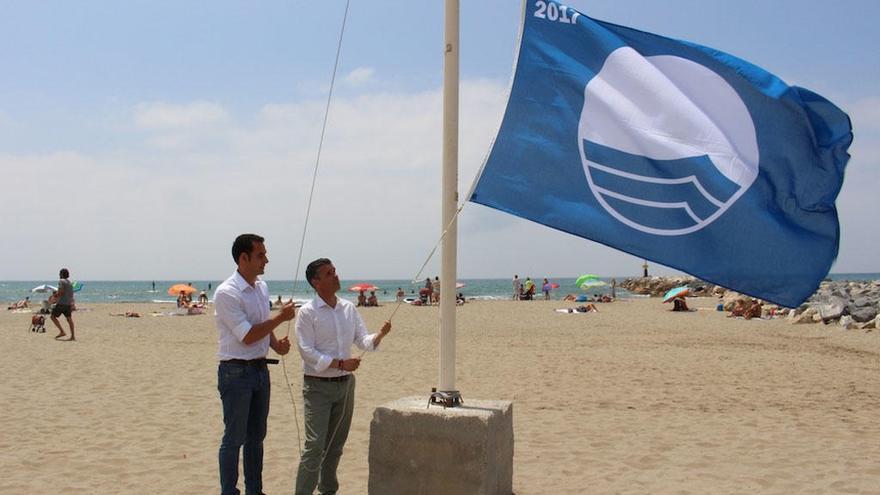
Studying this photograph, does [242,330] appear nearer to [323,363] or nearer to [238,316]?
[238,316]

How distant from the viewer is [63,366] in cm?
1262

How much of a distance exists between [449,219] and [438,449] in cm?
142

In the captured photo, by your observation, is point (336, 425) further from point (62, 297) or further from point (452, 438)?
point (62, 297)

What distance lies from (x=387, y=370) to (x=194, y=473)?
21.5ft

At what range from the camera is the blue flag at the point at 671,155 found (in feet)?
15.7

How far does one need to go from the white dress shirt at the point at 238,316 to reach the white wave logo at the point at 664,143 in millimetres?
2290

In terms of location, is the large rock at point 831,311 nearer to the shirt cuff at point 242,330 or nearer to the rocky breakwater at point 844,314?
the rocky breakwater at point 844,314

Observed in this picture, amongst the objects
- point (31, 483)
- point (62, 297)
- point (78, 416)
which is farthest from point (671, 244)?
point (62, 297)

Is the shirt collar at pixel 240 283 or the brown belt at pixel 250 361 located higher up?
the shirt collar at pixel 240 283

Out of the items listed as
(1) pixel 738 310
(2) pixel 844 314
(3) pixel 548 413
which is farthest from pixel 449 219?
(1) pixel 738 310

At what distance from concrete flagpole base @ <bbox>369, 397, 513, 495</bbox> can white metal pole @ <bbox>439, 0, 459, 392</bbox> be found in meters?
0.25

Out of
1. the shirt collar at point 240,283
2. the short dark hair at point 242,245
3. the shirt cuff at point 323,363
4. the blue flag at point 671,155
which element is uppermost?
the blue flag at point 671,155

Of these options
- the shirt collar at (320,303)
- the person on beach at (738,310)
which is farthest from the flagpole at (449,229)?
the person on beach at (738,310)

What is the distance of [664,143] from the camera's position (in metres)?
4.97
